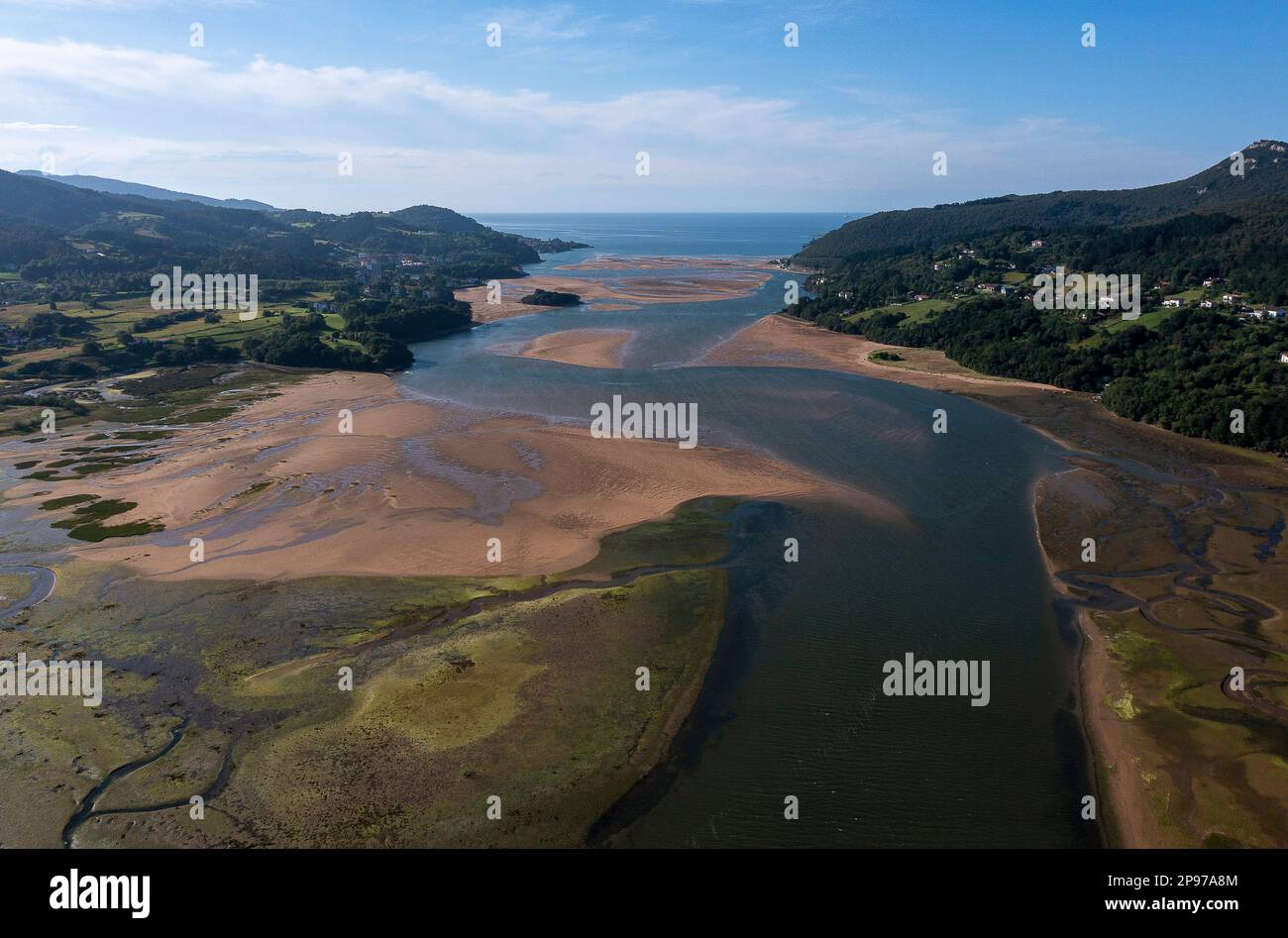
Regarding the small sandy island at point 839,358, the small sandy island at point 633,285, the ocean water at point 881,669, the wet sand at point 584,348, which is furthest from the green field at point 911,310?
the ocean water at point 881,669

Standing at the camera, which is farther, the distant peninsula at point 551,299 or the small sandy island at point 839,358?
the distant peninsula at point 551,299

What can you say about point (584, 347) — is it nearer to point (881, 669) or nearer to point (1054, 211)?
point (881, 669)

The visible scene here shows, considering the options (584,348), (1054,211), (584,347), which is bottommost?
(584,348)

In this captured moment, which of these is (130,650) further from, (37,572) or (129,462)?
(129,462)

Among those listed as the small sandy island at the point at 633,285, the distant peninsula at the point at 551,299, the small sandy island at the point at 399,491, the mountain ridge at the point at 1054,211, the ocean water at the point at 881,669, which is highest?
the mountain ridge at the point at 1054,211

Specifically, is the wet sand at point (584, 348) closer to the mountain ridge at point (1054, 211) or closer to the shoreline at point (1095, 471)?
the shoreline at point (1095, 471)

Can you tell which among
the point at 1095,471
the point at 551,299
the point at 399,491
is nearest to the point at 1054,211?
the point at 551,299

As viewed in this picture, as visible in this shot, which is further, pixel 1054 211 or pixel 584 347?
pixel 1054 211
